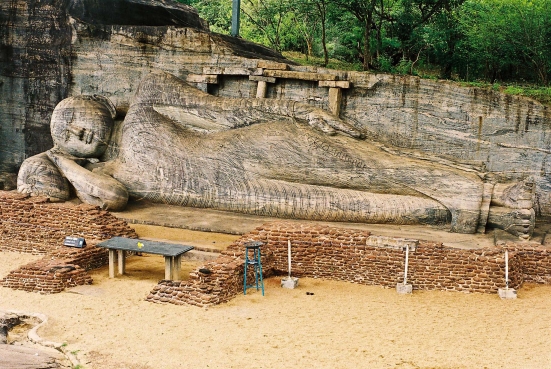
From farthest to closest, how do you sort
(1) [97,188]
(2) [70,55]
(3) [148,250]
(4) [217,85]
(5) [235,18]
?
(5) [235,18]
(2) [70,55]
(4) [217,85]
(1) [97,188]
(3) [148,250]

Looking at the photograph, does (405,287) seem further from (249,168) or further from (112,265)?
(112,265)

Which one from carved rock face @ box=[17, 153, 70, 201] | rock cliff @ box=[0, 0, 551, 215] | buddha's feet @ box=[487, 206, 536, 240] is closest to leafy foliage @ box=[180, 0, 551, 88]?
rock cliff @ box=[0, 0, 551, 215]

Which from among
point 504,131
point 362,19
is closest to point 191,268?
point 504,131

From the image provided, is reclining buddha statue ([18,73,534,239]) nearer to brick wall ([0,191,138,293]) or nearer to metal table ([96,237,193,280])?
brick wall ([0,191,138,293])

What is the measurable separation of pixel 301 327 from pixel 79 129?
7.43m

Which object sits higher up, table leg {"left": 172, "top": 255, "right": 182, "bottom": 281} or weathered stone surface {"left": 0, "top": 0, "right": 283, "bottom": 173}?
weathered stone surface {"left": 0, "top": 0, "right": 283, "bottom": 173}

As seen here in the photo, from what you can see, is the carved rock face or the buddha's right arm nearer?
the buddha's right arm

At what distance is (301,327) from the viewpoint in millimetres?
9852

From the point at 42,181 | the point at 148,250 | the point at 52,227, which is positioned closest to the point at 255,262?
the point at 148,250

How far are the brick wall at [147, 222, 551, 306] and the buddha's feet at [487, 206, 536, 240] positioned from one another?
1.33ft

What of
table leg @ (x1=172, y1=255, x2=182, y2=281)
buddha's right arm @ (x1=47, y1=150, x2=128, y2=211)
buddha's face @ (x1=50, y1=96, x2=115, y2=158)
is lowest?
table leg @ (x1=172, y1=255, x2=182, y2=281)

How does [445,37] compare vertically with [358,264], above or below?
above

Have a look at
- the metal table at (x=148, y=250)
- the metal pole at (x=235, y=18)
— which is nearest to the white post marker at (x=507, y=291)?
the metal table at (x=148, y=250)

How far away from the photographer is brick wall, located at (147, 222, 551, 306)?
1098 centimetres
